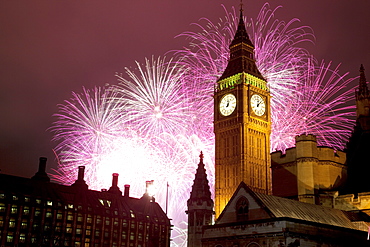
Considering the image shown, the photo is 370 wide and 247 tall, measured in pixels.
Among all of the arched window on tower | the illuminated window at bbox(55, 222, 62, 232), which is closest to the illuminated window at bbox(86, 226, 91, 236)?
the illuminated window at bbox(55, 222, 62, 232)

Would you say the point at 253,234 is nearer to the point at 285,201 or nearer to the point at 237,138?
the point at 285,201

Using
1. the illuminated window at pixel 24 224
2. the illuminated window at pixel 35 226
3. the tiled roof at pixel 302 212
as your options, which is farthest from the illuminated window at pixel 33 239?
the tiled roof at pixel 302 212

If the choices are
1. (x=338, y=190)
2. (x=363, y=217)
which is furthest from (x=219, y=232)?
(x=338, y=190)

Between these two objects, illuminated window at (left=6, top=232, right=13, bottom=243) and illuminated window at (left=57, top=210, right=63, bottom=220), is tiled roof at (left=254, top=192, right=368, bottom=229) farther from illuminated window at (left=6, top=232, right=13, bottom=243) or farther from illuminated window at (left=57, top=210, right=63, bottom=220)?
illuminated window at (left=57, top=210, right=63, bottom=220)

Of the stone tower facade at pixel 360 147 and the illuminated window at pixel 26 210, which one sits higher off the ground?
the stone tower facade at pixel 360 147

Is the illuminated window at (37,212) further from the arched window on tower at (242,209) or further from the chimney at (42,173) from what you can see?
the arched window on tower at (242,209)

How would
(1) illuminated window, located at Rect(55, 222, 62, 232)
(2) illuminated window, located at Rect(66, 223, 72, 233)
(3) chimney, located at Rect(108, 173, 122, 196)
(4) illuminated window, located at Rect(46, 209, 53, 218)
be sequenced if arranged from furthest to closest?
1. (3) chimney, located at Rect(108, 173, 122, 196)
2. (2) illuminated window, located at Rect(66, 223, 72, 233)
3. (1) illuminated window, located at Rect(55, 222, 62, 232)
4. (4) illuminated window, located at Rect(46, 209, 53, 218)
